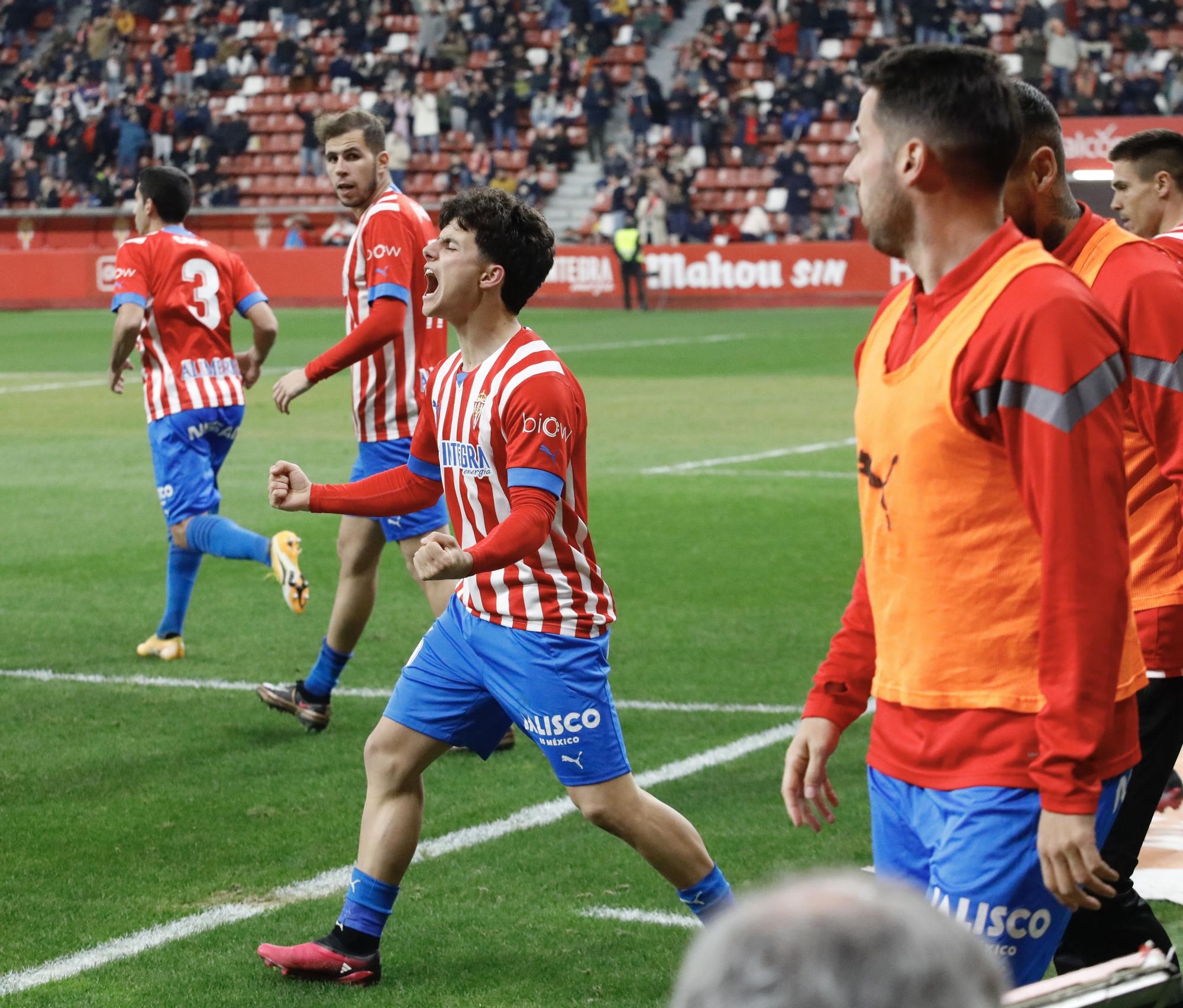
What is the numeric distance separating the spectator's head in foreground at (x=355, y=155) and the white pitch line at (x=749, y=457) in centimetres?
723

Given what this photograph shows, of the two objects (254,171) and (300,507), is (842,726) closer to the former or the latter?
(300,507)

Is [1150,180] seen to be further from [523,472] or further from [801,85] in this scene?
[801,85]

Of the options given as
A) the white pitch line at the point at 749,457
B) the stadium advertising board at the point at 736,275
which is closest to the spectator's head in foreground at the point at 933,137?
the white pitch line at the point at 749,457

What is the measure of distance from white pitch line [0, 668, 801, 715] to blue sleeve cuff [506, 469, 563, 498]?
3.23 meters

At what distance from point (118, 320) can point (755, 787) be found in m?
4.05

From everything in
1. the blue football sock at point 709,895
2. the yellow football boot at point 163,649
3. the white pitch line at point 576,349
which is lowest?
the white pitch line at point 576,349

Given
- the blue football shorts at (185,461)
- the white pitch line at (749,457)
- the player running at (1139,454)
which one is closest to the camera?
the player running at (1139,454)

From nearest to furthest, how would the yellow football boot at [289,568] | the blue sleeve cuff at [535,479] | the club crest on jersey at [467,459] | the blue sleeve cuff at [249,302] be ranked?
the blue sleeve cuff at [535,479] < the club crest on jersey at [467,459] < the yellow football boot at [289,568] < the blue sleeve cuff at [249,302]

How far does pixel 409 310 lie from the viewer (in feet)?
24.0

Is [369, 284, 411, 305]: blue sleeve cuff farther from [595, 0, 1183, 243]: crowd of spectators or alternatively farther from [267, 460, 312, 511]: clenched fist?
[595, 0, 1183, 243]: crowd of spectators

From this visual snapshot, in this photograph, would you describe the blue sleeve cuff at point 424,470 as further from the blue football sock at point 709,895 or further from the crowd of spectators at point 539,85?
the crowd of spectators at point 539,85

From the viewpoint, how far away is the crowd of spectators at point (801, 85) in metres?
35.1

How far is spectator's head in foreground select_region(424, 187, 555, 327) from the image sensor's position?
4637 millimetres

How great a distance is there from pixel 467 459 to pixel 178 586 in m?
4.26
